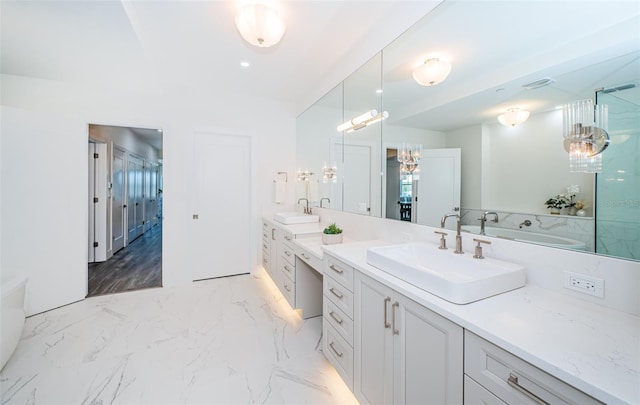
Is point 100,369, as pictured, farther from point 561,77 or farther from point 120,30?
point 561,77

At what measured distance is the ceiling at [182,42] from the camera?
1.85m

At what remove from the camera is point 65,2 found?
1.77 meters

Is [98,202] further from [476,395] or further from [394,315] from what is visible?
[476,395]

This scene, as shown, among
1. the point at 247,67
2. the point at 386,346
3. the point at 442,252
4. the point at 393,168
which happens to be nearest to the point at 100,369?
the point at 386,346

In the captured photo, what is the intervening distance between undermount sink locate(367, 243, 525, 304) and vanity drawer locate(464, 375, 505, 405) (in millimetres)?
257

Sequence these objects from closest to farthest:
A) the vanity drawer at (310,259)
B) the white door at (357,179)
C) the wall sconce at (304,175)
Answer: the vanity drawer at (310,259) → the white door at (357,179) → the wall sconce at (304,175)

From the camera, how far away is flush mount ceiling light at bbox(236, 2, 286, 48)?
65.9 inches

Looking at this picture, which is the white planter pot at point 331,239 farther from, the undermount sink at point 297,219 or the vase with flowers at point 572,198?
the vase with flowers at point 572,198

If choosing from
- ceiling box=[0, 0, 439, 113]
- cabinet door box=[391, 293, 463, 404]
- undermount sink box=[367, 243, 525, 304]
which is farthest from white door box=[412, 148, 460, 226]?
ceiling box=[0, 0, 439, 113]

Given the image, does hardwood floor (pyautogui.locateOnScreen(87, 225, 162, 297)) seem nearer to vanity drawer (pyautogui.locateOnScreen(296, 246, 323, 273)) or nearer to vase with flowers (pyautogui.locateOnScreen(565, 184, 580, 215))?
vanity drawer (pyautogui.locateOnScreen(296, 246, 323, 273))

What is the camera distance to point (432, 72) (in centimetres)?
173

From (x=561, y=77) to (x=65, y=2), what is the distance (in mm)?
3039

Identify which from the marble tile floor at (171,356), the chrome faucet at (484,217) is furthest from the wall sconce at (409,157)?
the marble tile floor at (171,356)

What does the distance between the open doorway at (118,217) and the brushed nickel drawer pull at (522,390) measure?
388cm
